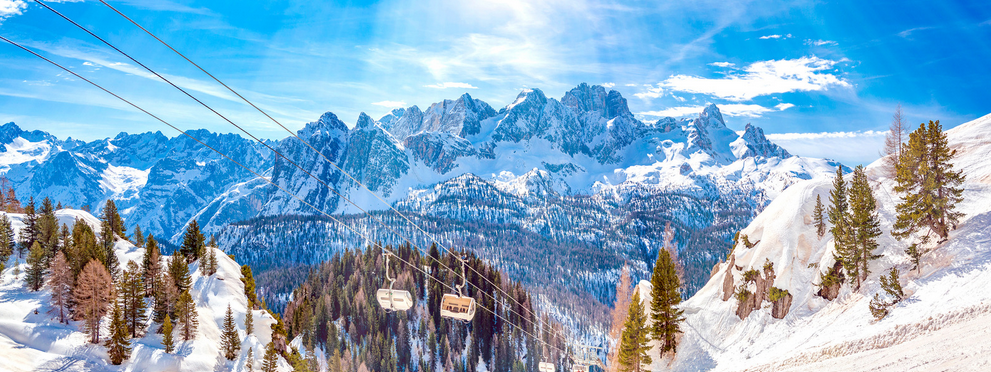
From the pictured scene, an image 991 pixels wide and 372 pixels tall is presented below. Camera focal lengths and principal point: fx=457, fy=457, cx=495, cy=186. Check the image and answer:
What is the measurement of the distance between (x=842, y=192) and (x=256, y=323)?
9071 centimetres

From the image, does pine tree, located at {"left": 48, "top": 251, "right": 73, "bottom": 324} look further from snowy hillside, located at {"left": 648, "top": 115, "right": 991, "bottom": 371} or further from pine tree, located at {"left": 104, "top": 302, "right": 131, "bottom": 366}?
snowy hillside, located at {"left": 648, "top": 115, "right": 991, "bottom": 371}

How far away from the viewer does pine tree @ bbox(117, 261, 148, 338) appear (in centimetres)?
6762

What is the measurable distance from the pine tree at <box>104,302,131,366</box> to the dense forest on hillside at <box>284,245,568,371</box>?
46.5 metres

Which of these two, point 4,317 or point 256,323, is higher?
point 4,317

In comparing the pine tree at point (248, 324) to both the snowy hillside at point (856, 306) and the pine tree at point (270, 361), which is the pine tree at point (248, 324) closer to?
the pine tree at point (270, 361)

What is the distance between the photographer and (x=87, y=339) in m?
63.6

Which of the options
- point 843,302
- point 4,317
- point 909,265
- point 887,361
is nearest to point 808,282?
point 843,302

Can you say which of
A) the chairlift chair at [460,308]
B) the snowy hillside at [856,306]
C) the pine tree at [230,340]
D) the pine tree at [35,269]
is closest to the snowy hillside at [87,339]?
the pine tree at [230,340]

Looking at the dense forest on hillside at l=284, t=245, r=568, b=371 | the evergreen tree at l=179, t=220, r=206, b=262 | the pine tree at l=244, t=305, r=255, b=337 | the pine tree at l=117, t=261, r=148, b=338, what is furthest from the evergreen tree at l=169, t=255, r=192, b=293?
the dense forest on hillside at l=284, t=245, r=568, b=371

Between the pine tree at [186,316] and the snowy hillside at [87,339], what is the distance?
1.27m

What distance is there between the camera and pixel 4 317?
60969 millimetres

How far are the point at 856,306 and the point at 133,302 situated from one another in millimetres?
89406

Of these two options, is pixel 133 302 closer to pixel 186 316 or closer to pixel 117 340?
pixel 186 316

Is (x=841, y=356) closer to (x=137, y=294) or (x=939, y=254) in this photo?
(x=939, y=254)
